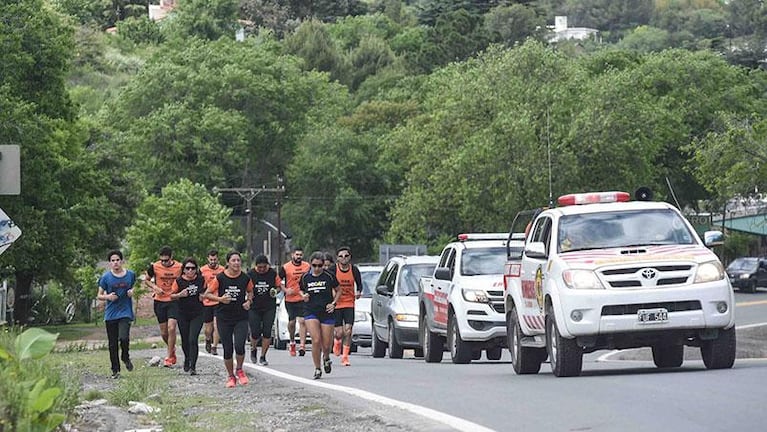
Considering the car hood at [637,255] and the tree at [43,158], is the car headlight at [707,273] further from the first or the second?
the tree at [43,158]

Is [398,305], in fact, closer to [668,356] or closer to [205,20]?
[668,356]

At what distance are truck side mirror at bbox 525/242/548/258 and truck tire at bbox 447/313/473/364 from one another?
6.38m

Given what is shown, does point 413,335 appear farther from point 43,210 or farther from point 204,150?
point 204,150

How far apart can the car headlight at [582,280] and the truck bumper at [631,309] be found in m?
0.07

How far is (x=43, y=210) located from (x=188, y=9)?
248 feet

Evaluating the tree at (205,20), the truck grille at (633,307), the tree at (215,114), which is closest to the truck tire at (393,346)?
the truck grille at (633,307)

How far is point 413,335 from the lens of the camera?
27.8 metres

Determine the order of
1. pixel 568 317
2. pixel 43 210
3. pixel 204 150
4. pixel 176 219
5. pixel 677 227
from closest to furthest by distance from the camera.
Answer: pixel 568 317 < pixel 677 227 < pixel 43 210 < pixel 176 219 < pixel 204 150

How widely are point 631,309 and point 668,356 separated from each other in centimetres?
332

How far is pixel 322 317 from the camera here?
20.9m

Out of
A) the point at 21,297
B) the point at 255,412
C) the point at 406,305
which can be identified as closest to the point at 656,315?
the point at 255,412

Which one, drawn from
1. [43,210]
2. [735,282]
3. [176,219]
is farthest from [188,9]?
[43,210]

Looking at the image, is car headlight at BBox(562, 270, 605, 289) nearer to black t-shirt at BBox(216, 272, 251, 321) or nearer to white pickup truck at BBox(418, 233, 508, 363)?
black t-shirt at BBox(216, 272, 251, 321)

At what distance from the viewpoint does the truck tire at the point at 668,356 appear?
19578 mm
